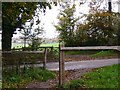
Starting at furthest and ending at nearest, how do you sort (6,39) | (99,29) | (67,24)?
1. (67,24)
2. (99,29)
3. (6,39)

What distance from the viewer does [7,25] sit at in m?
16.2

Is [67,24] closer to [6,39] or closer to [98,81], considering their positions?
[6,39]

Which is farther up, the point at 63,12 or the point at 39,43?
the point at 63,12

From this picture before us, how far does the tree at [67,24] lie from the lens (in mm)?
25178

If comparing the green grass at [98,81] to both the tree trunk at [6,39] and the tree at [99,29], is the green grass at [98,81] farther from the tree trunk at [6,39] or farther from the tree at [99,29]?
the tree at [99,29]

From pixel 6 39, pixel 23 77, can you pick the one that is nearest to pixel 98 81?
pixel 23 77

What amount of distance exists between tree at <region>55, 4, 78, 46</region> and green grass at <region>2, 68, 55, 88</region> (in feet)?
49.6

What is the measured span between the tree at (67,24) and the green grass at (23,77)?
15133 millimetres

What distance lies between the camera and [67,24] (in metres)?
25.5

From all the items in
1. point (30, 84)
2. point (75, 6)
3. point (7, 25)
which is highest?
point (75, 6)

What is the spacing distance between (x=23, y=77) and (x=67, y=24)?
16728mm

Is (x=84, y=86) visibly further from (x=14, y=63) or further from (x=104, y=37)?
(x=104, y=37)

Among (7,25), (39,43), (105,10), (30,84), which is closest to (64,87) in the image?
(30,84)

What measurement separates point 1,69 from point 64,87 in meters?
2.48
